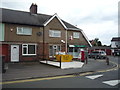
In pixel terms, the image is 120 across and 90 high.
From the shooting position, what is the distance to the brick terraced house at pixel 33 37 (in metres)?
17.5

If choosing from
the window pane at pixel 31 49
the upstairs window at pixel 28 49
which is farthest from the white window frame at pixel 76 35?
the window pane at pixel 31 49

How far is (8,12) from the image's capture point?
2027 centimetres

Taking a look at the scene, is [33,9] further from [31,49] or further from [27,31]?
[31,49]

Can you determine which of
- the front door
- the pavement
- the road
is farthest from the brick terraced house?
the road

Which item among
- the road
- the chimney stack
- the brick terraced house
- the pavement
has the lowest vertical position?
the road

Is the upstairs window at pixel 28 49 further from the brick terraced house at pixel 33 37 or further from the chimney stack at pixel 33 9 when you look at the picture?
the chimney stack at pixel 33 9

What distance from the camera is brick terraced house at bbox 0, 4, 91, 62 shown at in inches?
691

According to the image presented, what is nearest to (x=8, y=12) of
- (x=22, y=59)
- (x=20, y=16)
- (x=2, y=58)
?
(x=20, y=16)

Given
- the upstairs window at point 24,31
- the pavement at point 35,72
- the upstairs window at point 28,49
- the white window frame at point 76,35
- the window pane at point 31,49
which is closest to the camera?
the pavement at point 35,72

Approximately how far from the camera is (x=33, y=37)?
19.2m

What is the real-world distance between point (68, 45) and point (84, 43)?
3660 mm

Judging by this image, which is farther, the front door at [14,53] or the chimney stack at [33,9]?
the chimney stack at [33,9]

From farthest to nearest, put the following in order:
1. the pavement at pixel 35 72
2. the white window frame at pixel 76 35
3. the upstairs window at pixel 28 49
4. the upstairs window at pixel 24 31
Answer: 1. the white window frame at pixel 76 35
2. the upstairs window at pixel 28 49
3. the upstairs window at pixel 24 31
4. the pavement at pixel 35 72

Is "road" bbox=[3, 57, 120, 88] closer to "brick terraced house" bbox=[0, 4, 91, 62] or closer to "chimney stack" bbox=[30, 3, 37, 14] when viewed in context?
"brick terraced house" bbox=[0, 4, 91, 62]
